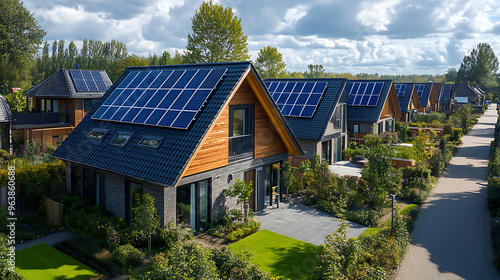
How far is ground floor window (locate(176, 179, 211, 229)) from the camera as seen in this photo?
13141 mm

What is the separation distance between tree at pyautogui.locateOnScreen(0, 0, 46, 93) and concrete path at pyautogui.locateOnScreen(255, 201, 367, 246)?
127 feet

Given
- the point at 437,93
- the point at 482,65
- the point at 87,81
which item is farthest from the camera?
the point at 482,65

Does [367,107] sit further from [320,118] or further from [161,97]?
[161,97]

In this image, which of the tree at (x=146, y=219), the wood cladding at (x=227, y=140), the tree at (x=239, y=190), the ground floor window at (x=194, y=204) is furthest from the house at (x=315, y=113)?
the tree at (x=146, y=219)

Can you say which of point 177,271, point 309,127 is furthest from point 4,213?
point 309,127

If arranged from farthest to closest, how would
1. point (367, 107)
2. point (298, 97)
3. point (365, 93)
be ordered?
point (365, 93) → point (367, 107) → point (298, 97)

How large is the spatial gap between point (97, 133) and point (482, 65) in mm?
128633

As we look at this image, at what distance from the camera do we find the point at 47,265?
11.4 m

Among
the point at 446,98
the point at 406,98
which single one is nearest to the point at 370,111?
the point at 406,98

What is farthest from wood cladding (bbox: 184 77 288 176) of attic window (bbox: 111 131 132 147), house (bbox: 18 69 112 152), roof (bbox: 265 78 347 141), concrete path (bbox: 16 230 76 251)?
house (bbox: 18 69 112 152)

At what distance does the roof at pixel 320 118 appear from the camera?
2410 centimetres

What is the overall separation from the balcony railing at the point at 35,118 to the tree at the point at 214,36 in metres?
21.9

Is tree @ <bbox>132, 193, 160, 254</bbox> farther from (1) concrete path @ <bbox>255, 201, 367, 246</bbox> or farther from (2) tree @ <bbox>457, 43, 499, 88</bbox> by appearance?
(2) tree @ <bbox>457, 43, 499, 88</bbox>

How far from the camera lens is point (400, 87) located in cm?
4859
